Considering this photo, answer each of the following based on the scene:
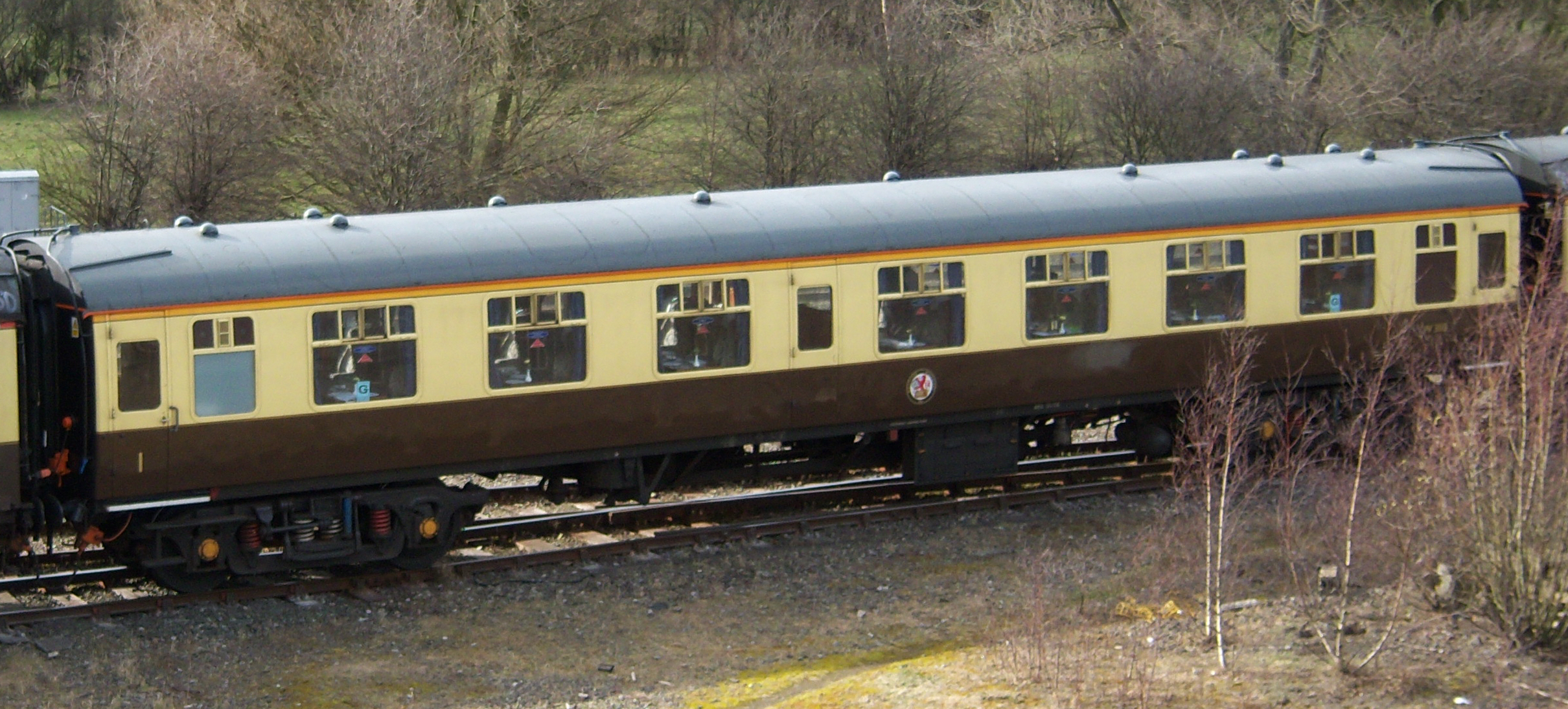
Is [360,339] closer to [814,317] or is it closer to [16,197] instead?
[814,317]

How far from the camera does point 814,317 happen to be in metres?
13.5

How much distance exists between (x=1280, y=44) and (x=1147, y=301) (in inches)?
760

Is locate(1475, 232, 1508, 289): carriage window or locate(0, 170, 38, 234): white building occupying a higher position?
locate(0, 170, 38, 234): white building

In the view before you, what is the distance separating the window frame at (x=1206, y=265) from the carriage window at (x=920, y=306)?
6.83 feet

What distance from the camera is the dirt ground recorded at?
34.1ft

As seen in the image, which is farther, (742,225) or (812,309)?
(812,309)

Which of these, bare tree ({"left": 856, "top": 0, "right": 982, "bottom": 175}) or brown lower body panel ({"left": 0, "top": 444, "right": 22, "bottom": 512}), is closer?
brown lower body panel ({"left": 0, "top": 444, "right": 22, "bottom": 512})

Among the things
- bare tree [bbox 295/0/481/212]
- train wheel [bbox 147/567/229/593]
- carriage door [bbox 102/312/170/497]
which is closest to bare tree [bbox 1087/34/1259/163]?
bare tree [bbox 295/0/481/212]

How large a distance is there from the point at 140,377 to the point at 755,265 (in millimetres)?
4804

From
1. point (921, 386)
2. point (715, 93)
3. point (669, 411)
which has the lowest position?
point (669, 411)

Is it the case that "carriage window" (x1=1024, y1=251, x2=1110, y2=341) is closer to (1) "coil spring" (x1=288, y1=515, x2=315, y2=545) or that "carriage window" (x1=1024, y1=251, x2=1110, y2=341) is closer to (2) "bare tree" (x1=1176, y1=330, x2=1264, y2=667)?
(2) "bare tree" (x1=1176, y1=330, x2=1264, y2=667)

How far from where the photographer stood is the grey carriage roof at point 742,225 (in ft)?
38.2

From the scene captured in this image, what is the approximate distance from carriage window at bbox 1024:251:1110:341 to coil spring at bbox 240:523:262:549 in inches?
262

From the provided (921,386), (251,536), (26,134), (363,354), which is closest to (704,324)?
(921,386)
